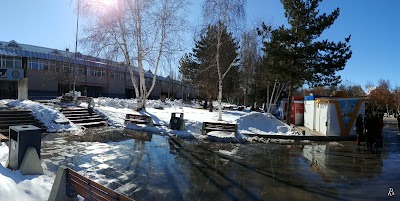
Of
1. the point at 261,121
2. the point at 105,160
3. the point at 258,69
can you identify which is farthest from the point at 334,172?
the point at 258,69

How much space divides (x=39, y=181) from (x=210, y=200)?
3.41 meters

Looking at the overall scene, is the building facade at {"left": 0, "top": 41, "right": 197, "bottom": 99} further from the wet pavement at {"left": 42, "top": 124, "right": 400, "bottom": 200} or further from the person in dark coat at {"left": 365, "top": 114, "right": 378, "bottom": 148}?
the person in dark coat at {"left": 365, "top": 114, "right": 378, "bottom": 148}

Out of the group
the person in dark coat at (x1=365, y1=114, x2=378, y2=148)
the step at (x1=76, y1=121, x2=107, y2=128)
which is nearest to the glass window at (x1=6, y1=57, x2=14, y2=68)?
the step at (x1=76, y1=121, x2=107, y2=128)

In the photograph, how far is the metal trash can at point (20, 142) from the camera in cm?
629

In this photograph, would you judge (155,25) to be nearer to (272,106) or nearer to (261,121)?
(261,121)

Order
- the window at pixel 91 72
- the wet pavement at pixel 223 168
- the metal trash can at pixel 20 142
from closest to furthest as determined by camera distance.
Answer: the metal trash can at pixel 20 142 → the wet pavement at pixel 223 168 → the window at pixel 91 72

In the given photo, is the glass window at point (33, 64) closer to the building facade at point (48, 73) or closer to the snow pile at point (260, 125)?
the building facade at point (48, 73)

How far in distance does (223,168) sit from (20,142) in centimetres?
511

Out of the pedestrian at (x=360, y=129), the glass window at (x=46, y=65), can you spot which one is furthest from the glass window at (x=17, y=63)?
the pedestrian at (x=360, y=129)

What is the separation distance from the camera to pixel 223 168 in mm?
8516

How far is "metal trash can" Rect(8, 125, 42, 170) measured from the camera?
6.29 metres

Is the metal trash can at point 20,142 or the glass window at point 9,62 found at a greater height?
the glass window at point 9,62

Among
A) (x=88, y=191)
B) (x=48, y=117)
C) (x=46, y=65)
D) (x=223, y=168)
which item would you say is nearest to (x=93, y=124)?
(x=48, y=117)

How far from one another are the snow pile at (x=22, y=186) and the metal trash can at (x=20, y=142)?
1.02 ft
